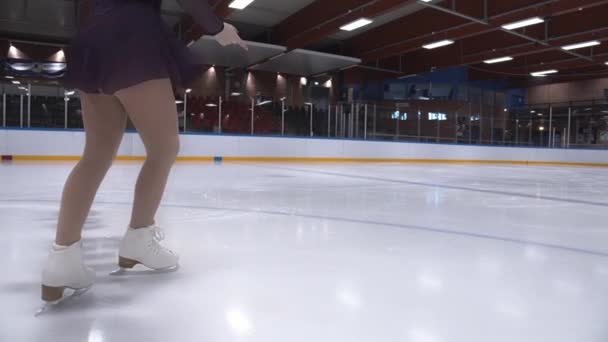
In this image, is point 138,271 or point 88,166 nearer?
point 88,166

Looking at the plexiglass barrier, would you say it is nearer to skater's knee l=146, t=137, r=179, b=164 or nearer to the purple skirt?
skater's knee l=146, t=137, r=179, b=164

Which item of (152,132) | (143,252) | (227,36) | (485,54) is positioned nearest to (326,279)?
(143,252)

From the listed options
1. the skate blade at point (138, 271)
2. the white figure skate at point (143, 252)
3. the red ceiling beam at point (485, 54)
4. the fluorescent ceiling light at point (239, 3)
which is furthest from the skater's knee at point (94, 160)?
the red ceiling beam at point (485, 54)

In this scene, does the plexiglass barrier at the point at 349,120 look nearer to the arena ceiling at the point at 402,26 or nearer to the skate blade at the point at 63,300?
the arena ceiling at the point at 402,26

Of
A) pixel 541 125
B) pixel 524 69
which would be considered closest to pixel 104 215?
pixel 541 125

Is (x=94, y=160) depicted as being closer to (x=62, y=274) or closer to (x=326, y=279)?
(x=62, y=274)

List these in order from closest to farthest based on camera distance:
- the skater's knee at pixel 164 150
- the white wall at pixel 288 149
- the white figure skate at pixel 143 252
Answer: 1. the skater's knee at pixel 164 150
2. the white figure skate at pixel 143 252
3. the white wall at pixel 288 149

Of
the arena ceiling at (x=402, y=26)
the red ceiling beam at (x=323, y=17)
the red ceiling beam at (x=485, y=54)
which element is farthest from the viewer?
the red ceiling beam at (x=485, y=54)

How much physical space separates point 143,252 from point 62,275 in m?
0.31

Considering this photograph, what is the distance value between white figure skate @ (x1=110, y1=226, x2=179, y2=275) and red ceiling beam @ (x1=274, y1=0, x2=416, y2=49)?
994 cm

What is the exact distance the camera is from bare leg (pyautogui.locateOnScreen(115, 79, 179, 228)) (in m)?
1.23

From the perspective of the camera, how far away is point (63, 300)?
1259 mm

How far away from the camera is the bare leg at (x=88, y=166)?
127cm

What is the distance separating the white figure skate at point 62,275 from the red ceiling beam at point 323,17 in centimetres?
1021
